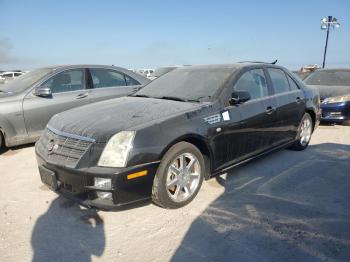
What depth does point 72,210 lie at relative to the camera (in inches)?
138

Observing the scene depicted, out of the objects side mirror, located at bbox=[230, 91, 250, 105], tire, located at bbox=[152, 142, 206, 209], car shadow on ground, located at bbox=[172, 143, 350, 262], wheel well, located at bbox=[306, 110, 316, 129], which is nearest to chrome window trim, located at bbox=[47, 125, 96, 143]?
tire, located at bbox=[152, 142, 206, 209]

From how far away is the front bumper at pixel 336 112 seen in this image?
800 cm

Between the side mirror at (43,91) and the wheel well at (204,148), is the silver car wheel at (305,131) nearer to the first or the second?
the wheel well at (204,148)

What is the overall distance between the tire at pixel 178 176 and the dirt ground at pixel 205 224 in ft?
0.43

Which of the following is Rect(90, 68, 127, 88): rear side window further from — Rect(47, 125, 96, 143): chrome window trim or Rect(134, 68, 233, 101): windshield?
Rect(47, 125, 96, 143): chrome window trim

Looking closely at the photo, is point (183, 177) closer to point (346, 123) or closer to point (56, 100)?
point (56, 100)

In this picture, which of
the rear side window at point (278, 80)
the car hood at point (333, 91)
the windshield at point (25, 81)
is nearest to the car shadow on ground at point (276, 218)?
the rear side window at point (278, 80)

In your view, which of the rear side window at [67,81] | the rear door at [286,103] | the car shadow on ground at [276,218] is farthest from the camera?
the rear side window at [67,81]

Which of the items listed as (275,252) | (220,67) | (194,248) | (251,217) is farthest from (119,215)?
(220,67)

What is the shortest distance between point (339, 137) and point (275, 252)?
4976 millimetres

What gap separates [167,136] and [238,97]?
3.86 ft

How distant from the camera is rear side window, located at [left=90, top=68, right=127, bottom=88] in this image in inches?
260

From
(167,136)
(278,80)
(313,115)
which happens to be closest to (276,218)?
(167,136)

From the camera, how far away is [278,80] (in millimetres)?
5172
